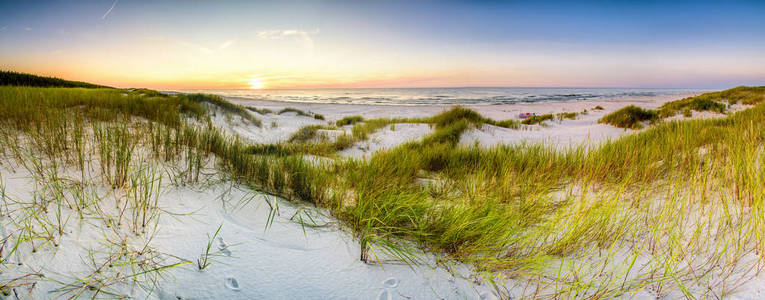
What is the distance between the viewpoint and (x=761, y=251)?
Answer: 1.30 metres

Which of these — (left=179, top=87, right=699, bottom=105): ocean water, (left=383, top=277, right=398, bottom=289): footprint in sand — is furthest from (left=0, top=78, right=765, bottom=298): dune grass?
(left=179, top=87, right=699, bottom=105): ocean water

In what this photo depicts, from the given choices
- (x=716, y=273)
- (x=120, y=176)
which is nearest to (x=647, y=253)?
(x=716, y=273)

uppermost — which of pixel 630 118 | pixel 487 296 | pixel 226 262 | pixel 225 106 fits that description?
pixel 225 106

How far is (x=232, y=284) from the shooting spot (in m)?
1.20

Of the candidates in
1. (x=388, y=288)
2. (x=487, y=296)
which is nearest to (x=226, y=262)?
(x=388, y=288)

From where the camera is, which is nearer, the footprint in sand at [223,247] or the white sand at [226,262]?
the white sand at [226,262]

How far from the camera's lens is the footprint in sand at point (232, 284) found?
1.18 metres

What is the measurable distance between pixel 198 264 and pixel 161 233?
0.35 meters

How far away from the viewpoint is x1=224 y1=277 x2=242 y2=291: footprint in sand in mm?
1180

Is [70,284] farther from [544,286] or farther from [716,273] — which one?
[716,273]

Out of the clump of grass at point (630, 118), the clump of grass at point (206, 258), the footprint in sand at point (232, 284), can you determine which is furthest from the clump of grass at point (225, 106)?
the clump of grass at point (630, 118)

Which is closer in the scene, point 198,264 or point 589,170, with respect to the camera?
point 198,264

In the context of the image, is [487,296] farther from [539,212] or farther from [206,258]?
[206,258]

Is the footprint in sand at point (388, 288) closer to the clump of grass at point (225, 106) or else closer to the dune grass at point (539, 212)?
the dune grass at point (539, 212)
